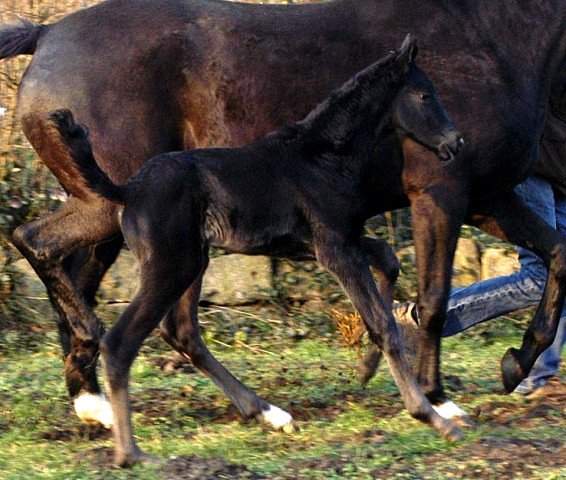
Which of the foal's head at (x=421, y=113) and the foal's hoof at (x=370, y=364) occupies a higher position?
the foal's head at (x=421, y=113)

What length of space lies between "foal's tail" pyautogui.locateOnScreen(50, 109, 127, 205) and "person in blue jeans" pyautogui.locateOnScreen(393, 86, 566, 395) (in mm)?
1995

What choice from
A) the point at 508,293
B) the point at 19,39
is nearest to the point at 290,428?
the point at 508,293

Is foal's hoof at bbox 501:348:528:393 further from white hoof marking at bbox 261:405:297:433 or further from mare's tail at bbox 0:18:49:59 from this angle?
mare's tail at bbox 0:18:49:59

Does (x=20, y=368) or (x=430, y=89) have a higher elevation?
(x=430, y=89)

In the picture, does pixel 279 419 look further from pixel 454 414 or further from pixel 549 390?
pixel 549 390

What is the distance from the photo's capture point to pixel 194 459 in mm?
4371

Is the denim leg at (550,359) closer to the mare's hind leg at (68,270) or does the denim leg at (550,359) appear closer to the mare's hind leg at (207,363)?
the mare's hind leg at (207,363)

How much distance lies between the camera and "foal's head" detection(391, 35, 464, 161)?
5016 millimetres

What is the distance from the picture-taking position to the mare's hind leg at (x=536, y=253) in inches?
→ 218

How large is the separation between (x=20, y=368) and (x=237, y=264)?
1954mm

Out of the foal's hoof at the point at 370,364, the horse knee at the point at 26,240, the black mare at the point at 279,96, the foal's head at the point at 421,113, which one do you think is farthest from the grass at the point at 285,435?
the foal's head at the point at 421,113

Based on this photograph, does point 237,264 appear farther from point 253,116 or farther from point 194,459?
point 194,459

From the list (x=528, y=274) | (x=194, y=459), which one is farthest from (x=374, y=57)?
(x=194, y=459)

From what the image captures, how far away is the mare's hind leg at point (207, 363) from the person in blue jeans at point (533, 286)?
104 centimetres
